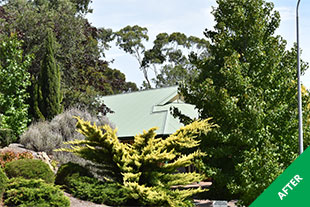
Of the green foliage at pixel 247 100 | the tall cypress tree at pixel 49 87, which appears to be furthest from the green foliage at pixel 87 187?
the tall cypress tree at pixel 49 87

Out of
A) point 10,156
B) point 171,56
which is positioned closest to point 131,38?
point 171,56

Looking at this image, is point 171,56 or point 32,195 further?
point 171,56

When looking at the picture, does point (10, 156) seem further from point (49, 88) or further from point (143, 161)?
point (49, 88)

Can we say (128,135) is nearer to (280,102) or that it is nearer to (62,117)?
(62,117)

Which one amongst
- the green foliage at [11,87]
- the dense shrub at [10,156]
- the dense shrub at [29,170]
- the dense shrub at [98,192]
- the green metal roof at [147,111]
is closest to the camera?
the dense shrub at [98,192]

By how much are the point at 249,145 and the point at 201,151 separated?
172cm

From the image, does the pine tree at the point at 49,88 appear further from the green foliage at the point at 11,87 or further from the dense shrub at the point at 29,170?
the dense shrub at the point at 29,170

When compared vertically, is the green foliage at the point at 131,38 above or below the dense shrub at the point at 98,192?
above

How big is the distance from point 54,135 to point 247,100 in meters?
7.62

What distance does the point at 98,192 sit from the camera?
11.0 m

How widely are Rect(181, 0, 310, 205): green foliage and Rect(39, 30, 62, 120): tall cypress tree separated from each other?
24.2 feet

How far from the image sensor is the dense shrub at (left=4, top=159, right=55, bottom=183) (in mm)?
11039

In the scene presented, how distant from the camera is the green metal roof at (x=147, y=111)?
22.9 m

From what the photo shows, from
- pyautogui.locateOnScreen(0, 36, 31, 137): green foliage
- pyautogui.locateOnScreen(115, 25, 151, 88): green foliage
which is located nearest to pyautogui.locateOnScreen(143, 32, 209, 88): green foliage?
pyautogui.locateOnScreen(115, 25, 151, 88): green foliage
